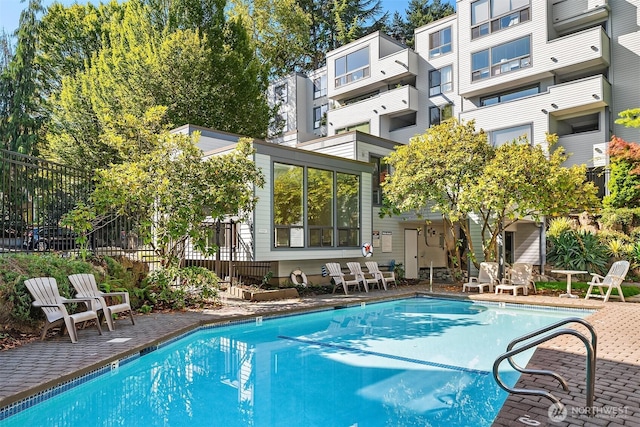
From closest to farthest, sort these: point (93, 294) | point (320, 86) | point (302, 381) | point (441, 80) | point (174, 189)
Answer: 1. point (302, 381)
2. point (93, 294)
3. point (174, 189)
4. point (441, 80)
5. point (320, 86)

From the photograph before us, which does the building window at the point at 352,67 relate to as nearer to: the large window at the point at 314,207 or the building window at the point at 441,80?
the building window at the point at 441,80

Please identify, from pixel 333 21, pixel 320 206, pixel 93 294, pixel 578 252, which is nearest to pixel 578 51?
pixel 578 252

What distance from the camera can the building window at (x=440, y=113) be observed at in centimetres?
2255

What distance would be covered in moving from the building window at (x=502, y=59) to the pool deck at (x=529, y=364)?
12.8 meters

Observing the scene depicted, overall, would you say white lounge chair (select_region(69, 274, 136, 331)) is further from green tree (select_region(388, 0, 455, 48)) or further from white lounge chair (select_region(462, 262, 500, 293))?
green tree (select_region(388, 0, 455, 48))

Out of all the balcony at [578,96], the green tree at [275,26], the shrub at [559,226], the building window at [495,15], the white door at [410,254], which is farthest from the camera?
the green tree at [275,26]

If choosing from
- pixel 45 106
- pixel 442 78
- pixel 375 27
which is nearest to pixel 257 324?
pixel 442 78

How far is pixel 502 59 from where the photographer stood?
1991cm

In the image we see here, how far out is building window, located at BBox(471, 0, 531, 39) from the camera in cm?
1944

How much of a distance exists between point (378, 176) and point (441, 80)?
30.7 ft

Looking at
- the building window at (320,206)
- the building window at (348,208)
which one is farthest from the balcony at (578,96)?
the building window at (320,206)

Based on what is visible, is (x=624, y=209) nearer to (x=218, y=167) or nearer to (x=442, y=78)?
(x=442, y=78)

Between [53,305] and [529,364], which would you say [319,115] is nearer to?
[53,305]

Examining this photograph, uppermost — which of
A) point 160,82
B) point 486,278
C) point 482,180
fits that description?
point 160,82
